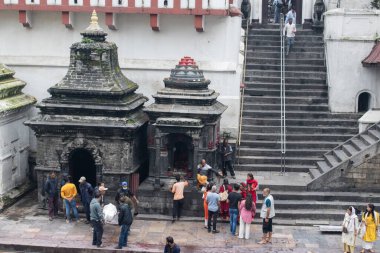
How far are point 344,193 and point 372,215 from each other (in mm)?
3335

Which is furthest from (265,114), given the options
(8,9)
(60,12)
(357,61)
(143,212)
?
(8,9)

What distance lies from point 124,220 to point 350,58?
10.9 metres

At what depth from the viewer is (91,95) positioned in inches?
771

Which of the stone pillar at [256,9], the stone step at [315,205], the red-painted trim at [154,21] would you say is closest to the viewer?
the stone step at [315,205]

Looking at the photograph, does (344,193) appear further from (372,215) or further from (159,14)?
(159,14)

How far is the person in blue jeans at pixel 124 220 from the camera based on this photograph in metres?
16.6

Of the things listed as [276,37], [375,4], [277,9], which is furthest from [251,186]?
[277,9]

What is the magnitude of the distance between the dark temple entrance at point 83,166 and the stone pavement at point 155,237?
1839 mm

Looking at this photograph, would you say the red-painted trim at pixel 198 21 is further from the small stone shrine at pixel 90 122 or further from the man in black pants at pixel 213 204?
the man in black pants at pixel 213 204

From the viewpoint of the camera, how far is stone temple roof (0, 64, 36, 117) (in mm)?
20812

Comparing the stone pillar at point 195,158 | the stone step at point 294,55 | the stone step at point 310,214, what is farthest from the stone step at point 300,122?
the stone step at point 310,214

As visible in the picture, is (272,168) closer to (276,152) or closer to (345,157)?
(276,152)

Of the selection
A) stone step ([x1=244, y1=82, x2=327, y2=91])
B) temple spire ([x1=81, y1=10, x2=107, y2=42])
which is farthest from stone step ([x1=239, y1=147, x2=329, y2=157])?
temple spire ([x1=81, y1=10, x2=107, y2=42])

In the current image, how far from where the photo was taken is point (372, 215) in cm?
1655
